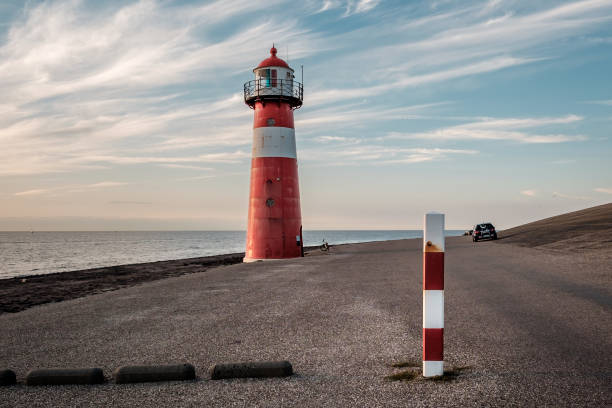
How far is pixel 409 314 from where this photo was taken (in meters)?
7.93

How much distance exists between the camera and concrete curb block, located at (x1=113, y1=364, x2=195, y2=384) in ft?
14.5

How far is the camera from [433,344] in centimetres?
430

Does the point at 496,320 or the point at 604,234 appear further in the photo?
the point at 604,234

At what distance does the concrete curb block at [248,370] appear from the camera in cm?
446

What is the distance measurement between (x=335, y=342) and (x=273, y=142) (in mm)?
20138

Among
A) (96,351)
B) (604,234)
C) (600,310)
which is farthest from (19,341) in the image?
(604,234)

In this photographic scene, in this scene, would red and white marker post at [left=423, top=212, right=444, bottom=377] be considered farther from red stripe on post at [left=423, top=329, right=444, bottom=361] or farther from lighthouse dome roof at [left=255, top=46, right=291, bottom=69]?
lighthouse dome roof at [left=255, top=46, right=291, bottom=69]

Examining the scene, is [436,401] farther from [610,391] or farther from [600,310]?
[600,310]

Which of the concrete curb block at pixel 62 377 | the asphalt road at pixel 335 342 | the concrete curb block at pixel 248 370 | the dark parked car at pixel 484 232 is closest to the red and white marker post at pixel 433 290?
the asphalt road at pixel 335 342

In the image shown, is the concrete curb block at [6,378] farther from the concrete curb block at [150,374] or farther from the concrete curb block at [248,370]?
the concrete curb block at [248,370]

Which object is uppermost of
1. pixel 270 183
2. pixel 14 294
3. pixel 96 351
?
pixel 270 183

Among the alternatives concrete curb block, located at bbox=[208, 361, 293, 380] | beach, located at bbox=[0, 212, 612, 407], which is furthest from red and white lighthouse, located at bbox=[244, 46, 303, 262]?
concrete curb block, located at bbox=[208, 361, 293, 380]

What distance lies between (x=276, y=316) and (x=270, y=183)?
1751 cm

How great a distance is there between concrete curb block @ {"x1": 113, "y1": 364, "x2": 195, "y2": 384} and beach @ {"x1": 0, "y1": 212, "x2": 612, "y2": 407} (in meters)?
0.10
